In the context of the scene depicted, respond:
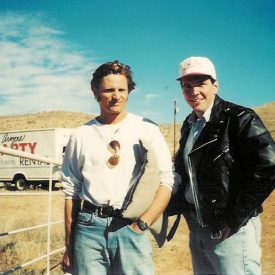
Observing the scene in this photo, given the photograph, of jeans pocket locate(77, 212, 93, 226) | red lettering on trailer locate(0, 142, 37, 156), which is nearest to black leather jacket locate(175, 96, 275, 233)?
jeans pocket locate(77, 212, 93, 226)

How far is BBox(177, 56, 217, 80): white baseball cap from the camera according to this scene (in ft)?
8.64

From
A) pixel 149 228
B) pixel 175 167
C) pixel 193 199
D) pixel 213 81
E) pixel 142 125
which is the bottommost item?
pixel 149 228

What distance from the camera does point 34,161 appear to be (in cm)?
2106

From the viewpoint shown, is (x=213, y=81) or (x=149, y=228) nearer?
(x=149, y=228)

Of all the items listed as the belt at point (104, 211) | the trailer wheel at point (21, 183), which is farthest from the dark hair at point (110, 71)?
the trailer wheel at point (21, 183)

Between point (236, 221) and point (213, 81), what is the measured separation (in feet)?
3.31

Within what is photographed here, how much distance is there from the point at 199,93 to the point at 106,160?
32.0 inches

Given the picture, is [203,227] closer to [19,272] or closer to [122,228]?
[122,228]

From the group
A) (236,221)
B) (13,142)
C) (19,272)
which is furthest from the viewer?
(13,142)

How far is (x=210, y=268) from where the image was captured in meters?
2.67

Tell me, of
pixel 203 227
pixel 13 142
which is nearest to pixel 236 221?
pixel 203 227

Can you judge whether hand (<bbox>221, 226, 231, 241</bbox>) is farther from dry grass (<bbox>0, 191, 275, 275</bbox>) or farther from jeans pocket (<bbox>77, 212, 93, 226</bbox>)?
dry grass (<bbox>0, 191, 275, 275</bbox>)

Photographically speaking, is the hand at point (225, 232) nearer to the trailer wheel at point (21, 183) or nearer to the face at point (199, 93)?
the face at point (199, 93)

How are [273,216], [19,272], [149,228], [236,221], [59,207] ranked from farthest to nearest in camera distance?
[59,207] → [273,216] → [19,272] → [149,228] → [236,221]
